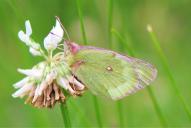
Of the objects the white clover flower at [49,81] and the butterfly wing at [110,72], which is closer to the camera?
the white clover flower at [49,81]

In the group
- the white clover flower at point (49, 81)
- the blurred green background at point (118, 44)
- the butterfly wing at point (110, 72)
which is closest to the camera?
the white clover flower at point (49, 81)

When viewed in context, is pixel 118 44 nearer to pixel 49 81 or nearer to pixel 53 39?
pixel 53 39

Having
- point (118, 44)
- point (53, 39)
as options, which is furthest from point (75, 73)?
point (118, 44)

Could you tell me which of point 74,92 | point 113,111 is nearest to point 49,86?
point 74,92

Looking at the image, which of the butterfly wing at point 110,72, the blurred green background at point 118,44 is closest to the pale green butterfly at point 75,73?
the butterfly wing at point 110,72

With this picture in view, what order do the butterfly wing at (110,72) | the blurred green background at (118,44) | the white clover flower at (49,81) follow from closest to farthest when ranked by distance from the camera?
the white clover flower at (49,81), the butterfly wing at (110,72), the blurred green background at (118,44)

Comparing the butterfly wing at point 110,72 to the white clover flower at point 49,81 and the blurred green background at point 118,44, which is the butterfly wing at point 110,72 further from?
the blurred green background at point 118,44

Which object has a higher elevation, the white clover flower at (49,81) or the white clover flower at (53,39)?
the white clover flower at (53,39)
